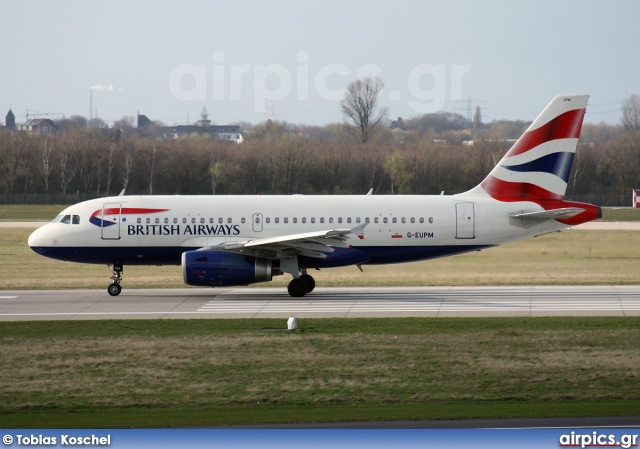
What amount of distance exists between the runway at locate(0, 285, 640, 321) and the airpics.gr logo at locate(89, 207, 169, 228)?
2.57 m

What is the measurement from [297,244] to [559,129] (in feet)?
33.3

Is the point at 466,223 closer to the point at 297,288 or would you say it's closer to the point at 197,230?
→ the point at 297,288

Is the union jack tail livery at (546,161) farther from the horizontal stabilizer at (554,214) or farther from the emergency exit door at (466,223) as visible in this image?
the emergency exit door at (466,223)

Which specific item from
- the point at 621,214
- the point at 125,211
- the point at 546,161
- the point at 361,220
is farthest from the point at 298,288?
the point at 621,214

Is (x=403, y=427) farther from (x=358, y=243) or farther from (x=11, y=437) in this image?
(x=358, y=243)

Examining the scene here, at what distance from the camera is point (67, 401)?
17.1m

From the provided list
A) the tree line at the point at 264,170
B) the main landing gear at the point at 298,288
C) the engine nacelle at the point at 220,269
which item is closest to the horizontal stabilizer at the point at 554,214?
the main landing gear at the point at 298,288

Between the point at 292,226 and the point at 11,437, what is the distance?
61.9 ft

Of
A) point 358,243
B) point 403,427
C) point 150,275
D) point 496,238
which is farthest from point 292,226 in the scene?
point 403,427

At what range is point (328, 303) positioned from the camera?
29.8 metres

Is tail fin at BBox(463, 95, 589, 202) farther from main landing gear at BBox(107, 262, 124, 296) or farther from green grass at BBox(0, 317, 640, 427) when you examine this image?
main landing gear at BBox(107, 262, 124, 296)

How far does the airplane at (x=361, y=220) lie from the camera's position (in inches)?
1248

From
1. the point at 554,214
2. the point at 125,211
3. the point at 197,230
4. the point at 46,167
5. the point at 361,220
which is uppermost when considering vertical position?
the point at 46,167

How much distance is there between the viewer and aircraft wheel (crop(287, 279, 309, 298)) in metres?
31.4
